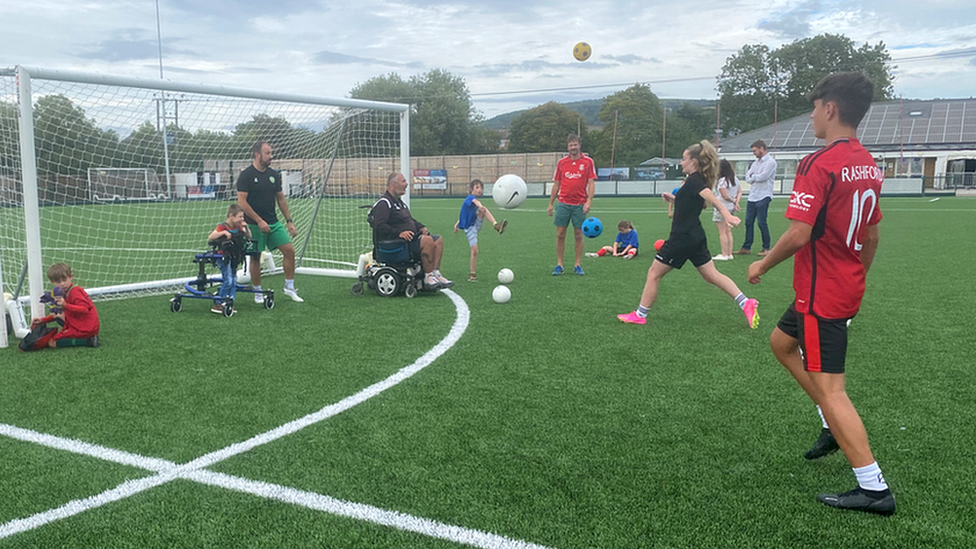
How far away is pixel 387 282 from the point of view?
8.39 m

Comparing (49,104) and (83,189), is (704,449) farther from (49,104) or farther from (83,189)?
(83,189)

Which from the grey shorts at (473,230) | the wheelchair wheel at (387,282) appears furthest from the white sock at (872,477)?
the grey shorts at (473,230)

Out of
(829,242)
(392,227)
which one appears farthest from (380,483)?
(392,227)

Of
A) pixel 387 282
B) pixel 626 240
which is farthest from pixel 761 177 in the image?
pixel 387 282

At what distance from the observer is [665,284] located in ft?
30.1

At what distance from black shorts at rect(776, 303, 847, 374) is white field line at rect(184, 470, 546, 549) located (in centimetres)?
145

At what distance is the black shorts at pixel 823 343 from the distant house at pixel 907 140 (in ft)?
150

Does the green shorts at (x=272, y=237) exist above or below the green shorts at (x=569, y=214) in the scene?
below

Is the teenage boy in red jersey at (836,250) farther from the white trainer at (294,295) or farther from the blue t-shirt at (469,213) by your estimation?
the blue t-shirt at (469,213)

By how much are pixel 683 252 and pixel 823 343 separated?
359 centimetres

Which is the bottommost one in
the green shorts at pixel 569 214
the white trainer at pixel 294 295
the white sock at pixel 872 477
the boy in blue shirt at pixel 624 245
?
the white trainer at pixel 294 295

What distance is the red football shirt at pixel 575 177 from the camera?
9.85 metres

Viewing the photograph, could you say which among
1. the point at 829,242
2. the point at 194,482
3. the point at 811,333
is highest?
the point at 829,242

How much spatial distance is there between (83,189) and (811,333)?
55.0ft
